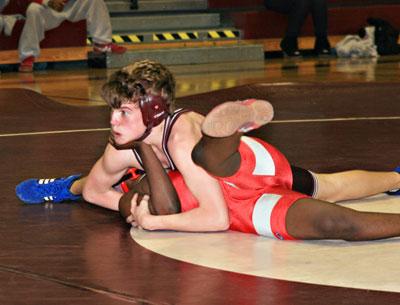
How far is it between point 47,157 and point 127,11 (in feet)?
24.2

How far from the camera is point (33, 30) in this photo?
434 inches

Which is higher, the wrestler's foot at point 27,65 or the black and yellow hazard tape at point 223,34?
the black and yellow hazard tape at point 223,34

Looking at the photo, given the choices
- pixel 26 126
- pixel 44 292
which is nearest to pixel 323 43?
pixel 26 126

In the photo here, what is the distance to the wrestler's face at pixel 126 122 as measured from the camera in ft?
12.3

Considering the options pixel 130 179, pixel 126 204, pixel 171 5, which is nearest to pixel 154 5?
pixel 171 5

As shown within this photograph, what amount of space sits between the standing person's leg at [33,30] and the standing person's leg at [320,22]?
2.84 m

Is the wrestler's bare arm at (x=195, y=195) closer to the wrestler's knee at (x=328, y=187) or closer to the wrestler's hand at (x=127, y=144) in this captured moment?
the wrestler's hand at (x=127, y=144)

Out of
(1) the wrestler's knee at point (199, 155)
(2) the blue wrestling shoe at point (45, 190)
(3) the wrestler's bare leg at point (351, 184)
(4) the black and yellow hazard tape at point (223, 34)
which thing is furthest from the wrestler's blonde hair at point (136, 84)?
(4) the black and yellow hazard tape at point (223, 34)

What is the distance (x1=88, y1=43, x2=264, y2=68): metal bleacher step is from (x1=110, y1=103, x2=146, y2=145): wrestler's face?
309 inches

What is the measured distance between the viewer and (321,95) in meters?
8.20

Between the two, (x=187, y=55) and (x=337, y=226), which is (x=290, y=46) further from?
(x=337, y=226)

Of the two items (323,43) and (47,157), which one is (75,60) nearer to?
(323,43)

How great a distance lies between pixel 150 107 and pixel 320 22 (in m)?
8.72

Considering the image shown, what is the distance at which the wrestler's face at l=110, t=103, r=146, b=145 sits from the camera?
374 centimetres
